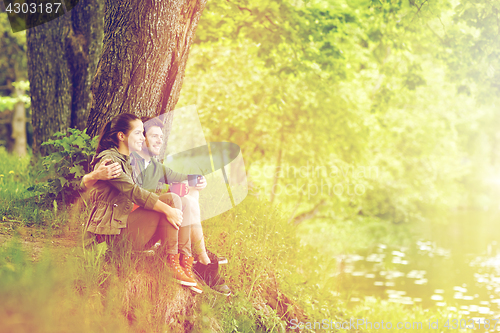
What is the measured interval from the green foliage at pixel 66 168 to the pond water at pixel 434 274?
4.89m

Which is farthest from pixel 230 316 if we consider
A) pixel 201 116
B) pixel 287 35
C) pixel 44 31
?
pixel 201 116

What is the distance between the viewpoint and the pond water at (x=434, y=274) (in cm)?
1116

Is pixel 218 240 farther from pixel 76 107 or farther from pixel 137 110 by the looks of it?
pixel 76 107

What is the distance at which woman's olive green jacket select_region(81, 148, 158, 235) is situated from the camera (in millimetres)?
3621

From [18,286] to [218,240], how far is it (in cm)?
226

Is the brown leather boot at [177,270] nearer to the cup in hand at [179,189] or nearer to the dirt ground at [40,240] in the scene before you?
the cup in hand at [179,189]

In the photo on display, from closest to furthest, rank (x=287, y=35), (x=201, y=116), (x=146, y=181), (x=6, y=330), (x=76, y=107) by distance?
(x=6, y=330), (x=146, y=181), (x=76, y=107), (x=287, y=35), (x=201, y=116)

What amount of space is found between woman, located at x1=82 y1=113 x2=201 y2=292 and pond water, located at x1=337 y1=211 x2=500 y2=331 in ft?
15.5

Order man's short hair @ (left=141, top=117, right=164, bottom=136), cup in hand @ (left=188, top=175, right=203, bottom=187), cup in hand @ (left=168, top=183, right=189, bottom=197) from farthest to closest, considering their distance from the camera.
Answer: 1. man's short hair @ (left=141, top=117, right=164, bottom=136)
2. cup in hand @ (left=188, top=175, right=203, bottom=187)
3. cup in hand @ (left=168, top=183, right=189, bottom=197)

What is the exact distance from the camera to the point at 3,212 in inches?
191

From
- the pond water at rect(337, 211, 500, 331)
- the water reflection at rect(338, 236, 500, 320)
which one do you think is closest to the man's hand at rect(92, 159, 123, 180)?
the pond water at rect(337, 211, 500, 331)

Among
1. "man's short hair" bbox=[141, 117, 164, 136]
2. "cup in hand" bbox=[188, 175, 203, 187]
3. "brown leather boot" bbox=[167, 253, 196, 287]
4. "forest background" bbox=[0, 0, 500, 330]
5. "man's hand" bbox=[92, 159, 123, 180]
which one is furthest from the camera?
"forest background" bbox=[0, 0, 500, 330]

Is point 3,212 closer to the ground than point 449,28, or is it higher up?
closer to the ground

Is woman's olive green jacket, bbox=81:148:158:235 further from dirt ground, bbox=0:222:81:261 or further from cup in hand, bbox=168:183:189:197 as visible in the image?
dirt ground, bbox=0:222:81:261
